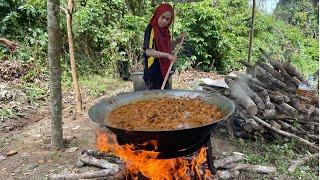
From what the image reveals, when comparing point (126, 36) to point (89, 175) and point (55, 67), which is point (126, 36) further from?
point (89, 175)

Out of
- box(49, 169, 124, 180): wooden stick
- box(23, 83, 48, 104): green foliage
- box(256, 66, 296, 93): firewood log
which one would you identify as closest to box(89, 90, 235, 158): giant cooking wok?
box(49, 169, 124, 180): wooden stick

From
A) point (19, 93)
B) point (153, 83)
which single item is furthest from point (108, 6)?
point (153, 83)

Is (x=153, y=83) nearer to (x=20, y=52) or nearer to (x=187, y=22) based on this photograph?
(x=20, y=52)

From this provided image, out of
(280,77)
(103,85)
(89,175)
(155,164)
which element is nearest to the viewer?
(155,164)

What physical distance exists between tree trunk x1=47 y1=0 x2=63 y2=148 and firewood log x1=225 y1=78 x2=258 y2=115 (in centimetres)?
247

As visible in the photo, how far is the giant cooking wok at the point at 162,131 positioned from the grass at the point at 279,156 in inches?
49.6

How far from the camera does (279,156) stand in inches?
189

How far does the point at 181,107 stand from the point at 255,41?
1101 centimetres

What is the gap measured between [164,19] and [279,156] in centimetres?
234

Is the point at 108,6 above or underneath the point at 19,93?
above

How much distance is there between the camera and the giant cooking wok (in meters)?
2.80

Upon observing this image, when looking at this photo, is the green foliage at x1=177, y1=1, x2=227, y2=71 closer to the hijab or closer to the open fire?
the hijab

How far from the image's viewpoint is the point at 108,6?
34.0 ft

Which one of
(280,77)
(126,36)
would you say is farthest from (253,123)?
(126,36)
